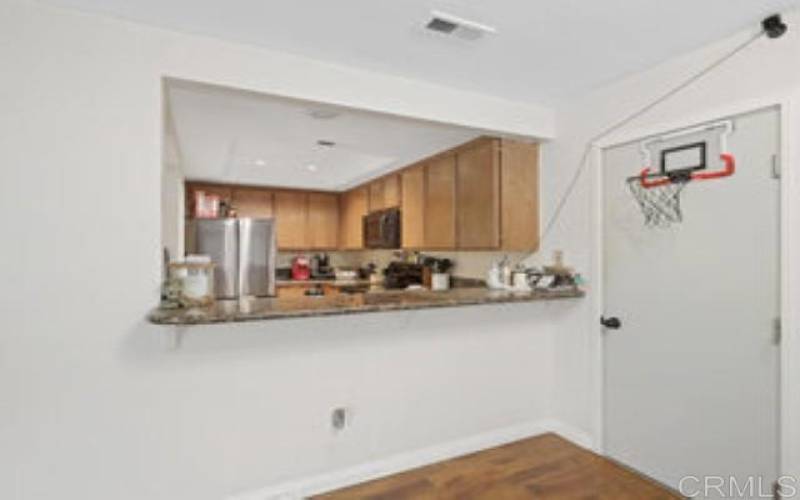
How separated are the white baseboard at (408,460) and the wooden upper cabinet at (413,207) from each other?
1837 mm

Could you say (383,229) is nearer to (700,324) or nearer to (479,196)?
(479,196)

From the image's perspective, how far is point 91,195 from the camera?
189cm

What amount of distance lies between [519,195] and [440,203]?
2.65 feet

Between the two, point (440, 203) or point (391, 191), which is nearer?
point (440, 203)

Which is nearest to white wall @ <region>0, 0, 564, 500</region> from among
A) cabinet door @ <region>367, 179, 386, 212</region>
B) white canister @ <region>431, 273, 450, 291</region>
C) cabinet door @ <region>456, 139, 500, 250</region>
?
cabinet door @ <region>456, 139, 500, 250</region>

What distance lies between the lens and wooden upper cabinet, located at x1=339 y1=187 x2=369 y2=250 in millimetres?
5738

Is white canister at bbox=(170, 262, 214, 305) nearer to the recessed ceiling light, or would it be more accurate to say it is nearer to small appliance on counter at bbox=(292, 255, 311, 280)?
the recessed ceiling light

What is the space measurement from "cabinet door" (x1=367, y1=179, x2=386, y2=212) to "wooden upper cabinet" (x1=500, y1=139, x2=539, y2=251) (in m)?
2.10

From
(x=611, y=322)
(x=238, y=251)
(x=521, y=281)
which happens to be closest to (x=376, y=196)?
(x=238, y=251)

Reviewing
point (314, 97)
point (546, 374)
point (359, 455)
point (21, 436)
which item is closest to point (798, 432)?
point (546, 374)

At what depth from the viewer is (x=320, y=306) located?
2.15 m

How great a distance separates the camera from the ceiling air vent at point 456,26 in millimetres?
1891

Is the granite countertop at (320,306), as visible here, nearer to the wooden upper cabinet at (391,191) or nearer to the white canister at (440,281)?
the white canister at (440,281)

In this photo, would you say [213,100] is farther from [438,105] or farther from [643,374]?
[643,374]
